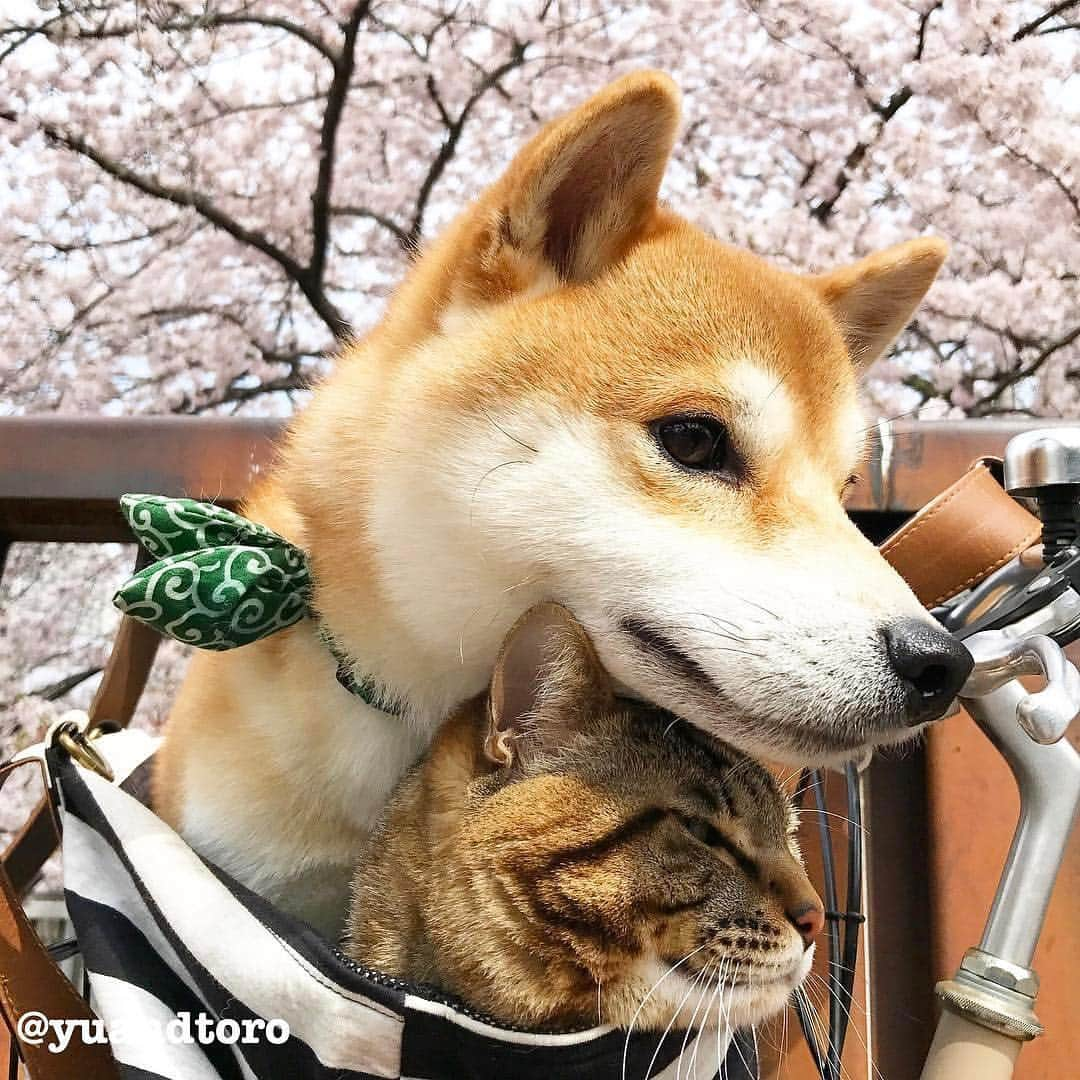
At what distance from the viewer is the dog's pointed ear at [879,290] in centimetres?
131

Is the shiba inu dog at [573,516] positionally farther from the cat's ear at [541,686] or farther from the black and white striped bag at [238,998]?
the black and white striped bag at [238,998]

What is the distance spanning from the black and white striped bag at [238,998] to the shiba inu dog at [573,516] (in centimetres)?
14

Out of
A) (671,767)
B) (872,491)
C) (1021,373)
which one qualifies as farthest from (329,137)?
(671,767)

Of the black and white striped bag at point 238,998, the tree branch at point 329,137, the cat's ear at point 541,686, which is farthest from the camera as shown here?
the tree branch at point 329,137

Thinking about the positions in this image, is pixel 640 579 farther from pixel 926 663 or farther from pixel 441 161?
pixel 441 161

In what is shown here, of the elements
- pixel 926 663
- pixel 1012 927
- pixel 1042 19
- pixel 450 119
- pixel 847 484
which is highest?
pixel 1042 19

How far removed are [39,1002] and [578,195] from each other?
111 centimetres

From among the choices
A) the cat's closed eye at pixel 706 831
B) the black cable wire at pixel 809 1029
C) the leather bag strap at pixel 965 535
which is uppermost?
the leather bag strap at pixel 965 535

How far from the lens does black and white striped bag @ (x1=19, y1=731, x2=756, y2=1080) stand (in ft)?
2.72

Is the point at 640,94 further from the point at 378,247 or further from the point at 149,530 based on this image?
the point at 378,247

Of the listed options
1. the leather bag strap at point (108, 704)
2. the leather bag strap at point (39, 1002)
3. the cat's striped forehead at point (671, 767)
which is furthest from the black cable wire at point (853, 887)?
the leather bag strap at point (108, 704)

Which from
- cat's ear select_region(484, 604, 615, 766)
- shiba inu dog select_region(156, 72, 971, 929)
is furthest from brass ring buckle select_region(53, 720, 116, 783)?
cat's ear select_region(484, 604, 615, 766)

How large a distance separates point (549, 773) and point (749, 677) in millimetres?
A: 247

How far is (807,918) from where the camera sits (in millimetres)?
968
